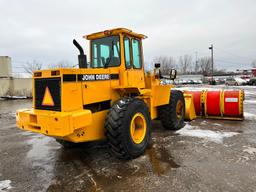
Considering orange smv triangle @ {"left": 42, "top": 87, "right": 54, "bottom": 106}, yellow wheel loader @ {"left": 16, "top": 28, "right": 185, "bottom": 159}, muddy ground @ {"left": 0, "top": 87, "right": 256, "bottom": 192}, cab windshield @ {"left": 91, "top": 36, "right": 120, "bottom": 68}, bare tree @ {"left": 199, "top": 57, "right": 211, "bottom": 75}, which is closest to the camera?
muddy ground @ {"left": 0, "top": 87, "right": 256, "bottom": 192}

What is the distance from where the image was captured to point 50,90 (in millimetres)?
4133

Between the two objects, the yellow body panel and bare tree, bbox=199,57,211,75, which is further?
bare tree, bbox=199,57,211,75

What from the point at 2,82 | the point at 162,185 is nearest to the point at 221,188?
the point at 162,185

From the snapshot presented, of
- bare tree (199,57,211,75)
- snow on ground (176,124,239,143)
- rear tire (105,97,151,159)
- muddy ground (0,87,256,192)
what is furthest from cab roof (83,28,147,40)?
bare tree (199,57,211,75)

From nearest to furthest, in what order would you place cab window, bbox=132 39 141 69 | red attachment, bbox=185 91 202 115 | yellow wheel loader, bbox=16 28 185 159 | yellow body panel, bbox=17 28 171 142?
yellow body panel, bbox=17 28 171 142, yellow wheel loader, bbox=16 28 185 159, cab window, bbox=132 39 141 69, red attachment, bbox=185 91 202 115

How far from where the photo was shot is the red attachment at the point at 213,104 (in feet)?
28.5

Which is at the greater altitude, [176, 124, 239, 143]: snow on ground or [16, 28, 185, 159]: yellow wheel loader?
[16, 28, 185, 159]: yellow wheel loader

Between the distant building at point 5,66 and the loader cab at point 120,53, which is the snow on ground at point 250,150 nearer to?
the loader cab at point 120,53

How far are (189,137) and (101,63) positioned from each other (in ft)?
10.6

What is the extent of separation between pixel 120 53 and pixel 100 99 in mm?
1223

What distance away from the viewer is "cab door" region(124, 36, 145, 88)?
5328 millimetres

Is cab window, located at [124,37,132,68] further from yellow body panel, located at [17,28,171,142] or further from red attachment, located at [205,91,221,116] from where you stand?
red attachment, located at [205,91,221,116]

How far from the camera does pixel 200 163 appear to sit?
444cm

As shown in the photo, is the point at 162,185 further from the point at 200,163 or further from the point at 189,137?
the point at 189,137
